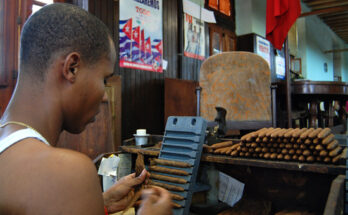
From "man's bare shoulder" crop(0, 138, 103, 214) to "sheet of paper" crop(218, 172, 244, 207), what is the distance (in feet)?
3.92

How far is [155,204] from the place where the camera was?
0.78m

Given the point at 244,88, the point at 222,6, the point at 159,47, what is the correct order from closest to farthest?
the point at 244,88, the point at 159,47, the point at 222,6

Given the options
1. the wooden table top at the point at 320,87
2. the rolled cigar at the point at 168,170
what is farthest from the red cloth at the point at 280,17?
the rolled cigar at the point at 168,170

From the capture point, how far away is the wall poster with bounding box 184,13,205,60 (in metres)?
4.59

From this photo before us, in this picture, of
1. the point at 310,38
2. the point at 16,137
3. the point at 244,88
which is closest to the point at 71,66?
the point at 16,137

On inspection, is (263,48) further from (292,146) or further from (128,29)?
(292,146)

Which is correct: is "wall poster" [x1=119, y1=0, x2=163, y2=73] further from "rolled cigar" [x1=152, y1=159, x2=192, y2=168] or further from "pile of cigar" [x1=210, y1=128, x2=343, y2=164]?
"pile of cigar" [x1=210, y1=128, x2=343, y2=164]

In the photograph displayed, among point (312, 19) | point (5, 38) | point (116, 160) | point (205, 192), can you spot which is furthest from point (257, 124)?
point (312, 19)

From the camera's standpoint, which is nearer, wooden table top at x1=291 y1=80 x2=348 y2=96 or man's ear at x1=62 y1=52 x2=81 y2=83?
man's ear at x1=62 y1=52 x2=81 y2=83

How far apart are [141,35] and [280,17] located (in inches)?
71.4

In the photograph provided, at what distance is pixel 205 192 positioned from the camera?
1.75m

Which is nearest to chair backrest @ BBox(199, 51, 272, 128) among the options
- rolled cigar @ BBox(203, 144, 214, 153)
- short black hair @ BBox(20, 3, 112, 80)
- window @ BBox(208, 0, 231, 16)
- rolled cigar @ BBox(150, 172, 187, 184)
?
rolled cigar @ BBox(203, 144, 214, 153)

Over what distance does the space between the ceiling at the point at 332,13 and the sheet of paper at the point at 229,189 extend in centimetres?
559

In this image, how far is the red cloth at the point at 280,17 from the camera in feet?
11.2
